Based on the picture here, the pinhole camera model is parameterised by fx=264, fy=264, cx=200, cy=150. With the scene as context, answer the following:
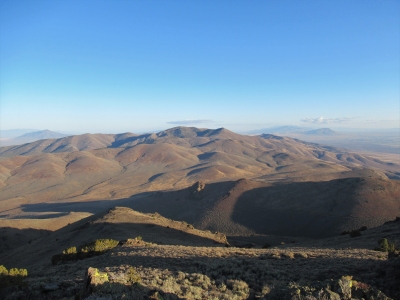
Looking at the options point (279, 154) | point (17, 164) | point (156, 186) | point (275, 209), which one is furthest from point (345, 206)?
point (17, 164)

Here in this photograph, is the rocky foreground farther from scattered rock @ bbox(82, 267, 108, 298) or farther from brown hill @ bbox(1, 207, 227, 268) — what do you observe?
brown hill @ bbox(1, 207, 227, 268)

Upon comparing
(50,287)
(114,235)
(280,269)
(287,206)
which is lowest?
(287,206)

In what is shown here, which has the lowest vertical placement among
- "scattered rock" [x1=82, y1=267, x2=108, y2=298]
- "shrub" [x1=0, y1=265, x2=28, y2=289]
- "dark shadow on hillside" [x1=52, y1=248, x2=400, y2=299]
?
"shrub" [x1=0, y1=265, x2=28, y2=289]

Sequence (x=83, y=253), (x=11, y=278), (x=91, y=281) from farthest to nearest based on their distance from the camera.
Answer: (x=83, y=253) → (x=11, y=278) → (x=91, y=281)

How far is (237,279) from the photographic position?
8.80 meters

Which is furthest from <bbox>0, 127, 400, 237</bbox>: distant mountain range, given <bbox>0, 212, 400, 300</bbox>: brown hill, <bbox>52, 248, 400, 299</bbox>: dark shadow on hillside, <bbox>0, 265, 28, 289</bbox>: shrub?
<bbox>0, 265, 28, 289</bbox>: shrub

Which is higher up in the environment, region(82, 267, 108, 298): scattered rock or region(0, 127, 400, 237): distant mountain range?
region(82, 267, 108, 298): scattered rock

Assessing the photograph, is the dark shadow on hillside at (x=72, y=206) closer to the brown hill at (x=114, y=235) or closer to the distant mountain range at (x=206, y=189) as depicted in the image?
the distant mountain range at (x=206, y=189)

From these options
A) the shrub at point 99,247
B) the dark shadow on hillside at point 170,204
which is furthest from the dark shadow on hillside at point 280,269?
the dark shadow on hillside at point 170,204

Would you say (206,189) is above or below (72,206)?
above

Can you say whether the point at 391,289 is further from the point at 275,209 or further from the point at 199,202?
the point at 199,202

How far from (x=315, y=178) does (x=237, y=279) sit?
81596mm

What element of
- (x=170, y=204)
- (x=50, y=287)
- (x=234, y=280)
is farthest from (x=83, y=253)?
(x=170, y=204)

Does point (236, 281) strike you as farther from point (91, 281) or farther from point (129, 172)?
point (129, 172)
